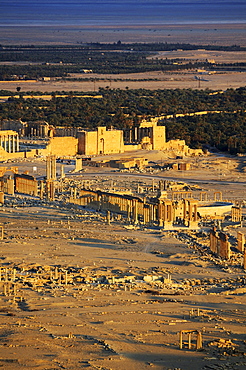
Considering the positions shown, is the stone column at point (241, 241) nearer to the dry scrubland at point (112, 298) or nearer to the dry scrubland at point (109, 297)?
the dry scrubland at point (112, 298)

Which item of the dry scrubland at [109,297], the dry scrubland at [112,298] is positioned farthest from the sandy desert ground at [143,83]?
the dry scrubland at [112,298]

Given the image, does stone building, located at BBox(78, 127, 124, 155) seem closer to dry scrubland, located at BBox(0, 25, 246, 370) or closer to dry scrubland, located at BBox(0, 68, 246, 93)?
dry scrubland, located at BBox(0, 25, 246, 370)

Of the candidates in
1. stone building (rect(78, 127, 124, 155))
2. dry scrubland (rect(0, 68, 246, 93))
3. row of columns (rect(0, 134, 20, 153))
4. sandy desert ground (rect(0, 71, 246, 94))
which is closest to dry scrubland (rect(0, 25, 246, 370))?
stone building (rect(78, 127, 124, 155))

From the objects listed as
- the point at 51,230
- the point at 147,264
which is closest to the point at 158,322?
the point at 147,264

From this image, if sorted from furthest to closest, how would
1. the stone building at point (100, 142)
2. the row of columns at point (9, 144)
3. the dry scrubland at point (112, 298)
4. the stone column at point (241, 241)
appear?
1. the row of columns at point (9, 144)
2. the stone building at point (100, 142)
3. the stone column at point (241, 241)
4. the dry scrubland at point (112, 298)

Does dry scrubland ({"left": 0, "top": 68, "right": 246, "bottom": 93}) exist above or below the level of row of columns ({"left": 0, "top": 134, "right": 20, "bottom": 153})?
above

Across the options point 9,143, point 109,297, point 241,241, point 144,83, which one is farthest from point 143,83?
point 109,297

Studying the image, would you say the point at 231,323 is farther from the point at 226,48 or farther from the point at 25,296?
the point at 226,48

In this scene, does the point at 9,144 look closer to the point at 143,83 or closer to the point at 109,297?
the point at 109,297
